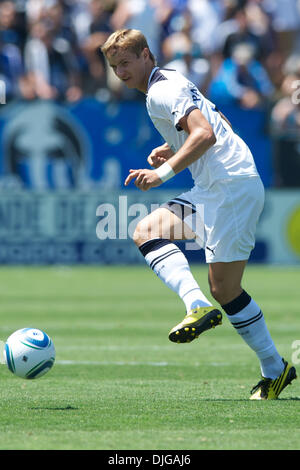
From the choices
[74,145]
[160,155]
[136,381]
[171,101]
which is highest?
[171,101]

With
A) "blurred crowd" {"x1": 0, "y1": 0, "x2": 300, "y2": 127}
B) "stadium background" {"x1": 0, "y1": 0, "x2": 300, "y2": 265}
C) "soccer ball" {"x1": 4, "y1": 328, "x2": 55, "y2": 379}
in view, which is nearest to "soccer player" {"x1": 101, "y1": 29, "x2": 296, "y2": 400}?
"soccer ball" {"x1": 4, "y1": 328, "x2": 55, "y2": 379}

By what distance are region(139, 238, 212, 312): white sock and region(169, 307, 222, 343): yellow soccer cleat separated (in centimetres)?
31

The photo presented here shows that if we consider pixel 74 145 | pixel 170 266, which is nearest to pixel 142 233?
pixel 170 266

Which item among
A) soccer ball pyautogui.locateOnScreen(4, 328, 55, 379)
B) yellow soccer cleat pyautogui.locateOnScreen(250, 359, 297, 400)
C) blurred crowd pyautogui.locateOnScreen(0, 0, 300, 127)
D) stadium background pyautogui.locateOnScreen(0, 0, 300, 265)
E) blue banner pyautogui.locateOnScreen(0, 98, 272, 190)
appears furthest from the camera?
Result: blurred crowd pyautogui.locateOnScreen(0, 0, 300, 127)

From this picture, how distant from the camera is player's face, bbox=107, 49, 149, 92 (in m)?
6.73

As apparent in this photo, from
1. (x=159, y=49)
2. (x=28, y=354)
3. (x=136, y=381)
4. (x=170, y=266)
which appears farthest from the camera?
(x=159, y=49)

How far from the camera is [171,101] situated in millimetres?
6512

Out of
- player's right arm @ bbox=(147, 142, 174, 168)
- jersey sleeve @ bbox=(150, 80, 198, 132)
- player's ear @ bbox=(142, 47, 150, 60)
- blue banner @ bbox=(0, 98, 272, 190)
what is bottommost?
blue banner @ bbox=(0, 98, 272, 190)

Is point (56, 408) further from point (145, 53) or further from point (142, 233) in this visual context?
point (145, 53)

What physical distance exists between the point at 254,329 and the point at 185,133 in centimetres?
143

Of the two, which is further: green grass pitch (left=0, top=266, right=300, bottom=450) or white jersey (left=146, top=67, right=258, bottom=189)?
white jersey (left=146, top=67, right=258, bottom=189)

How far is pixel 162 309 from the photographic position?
44.4ft

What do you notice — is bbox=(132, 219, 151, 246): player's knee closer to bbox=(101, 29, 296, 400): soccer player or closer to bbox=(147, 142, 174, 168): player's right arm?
bbox=(101, 29, 296, 400): soccer player

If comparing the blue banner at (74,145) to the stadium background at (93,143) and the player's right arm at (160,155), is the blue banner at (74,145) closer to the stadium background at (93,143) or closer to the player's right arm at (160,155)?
the stadium background at (93,143)
